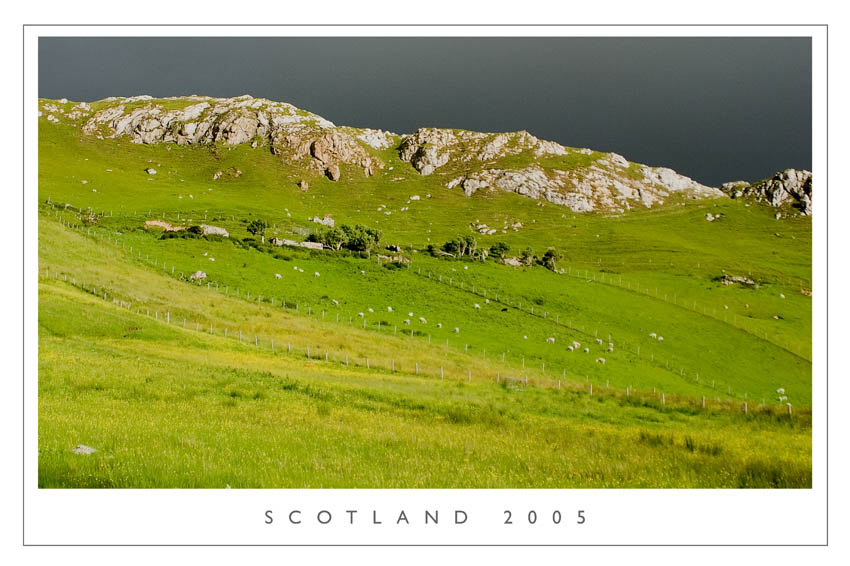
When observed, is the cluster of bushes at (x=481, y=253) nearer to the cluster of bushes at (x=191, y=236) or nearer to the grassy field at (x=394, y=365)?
the grassy field at (x=394, y=365)

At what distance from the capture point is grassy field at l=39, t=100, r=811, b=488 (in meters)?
12.8

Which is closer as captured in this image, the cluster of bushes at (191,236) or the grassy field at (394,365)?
the grassy field at (394,365)

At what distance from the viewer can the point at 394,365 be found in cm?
3897

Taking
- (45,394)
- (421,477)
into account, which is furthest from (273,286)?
(421,477)

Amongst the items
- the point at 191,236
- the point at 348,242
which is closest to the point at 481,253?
the point at 348,242

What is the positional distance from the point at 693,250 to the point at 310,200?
132060 millimetres

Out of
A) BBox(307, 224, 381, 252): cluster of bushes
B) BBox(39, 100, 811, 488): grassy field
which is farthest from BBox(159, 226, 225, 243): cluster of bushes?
BBox(307, 224, 381, 252): cluster of bushes

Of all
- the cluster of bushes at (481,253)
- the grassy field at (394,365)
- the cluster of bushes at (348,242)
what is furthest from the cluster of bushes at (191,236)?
the cluster of bushes at (481,253)

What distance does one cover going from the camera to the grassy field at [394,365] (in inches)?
506

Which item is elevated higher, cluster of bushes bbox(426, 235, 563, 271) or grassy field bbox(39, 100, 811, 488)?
cluster of bushes bbox(426, 235, 563, 271)

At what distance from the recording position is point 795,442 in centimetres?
1873

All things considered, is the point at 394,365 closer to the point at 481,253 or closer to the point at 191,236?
the point at 191,236

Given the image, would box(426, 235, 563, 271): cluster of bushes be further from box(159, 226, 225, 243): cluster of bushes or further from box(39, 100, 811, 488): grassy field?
box(159, 226, 225, 243): cluster of bushes
